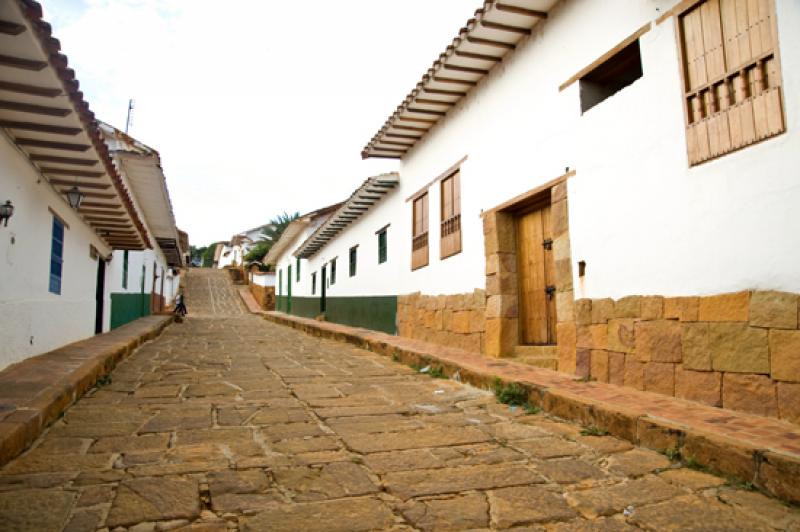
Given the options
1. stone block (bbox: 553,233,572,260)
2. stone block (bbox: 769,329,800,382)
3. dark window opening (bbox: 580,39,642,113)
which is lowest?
stone block (bbox: 769,329,800,382)

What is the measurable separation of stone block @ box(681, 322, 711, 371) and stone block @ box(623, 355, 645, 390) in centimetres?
51

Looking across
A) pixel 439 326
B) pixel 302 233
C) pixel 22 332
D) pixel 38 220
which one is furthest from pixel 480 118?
pixel 302 233

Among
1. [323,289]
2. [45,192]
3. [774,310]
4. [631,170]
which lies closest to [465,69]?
[631,170]

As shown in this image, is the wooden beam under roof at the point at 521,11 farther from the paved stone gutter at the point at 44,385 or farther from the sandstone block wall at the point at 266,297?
the sandstone block wall at the point at 266,297

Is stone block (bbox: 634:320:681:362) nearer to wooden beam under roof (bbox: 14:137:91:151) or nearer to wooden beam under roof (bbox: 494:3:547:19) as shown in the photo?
wooden beam under roof (bbox: 494:3:547:19)

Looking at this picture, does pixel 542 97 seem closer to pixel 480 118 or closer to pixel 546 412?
pixel 480 118

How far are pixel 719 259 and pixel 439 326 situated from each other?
5539mm

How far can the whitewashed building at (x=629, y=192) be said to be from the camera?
3691mm

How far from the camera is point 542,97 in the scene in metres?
6.51

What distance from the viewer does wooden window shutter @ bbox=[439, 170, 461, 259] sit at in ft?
28.5

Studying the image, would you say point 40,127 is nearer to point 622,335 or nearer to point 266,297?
point 622,335

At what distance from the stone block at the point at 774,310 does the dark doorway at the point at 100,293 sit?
11045 mm

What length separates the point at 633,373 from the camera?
4844 mm

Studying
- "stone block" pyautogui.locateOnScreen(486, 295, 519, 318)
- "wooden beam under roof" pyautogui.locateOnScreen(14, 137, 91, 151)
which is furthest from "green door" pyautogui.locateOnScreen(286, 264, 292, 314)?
"wooden beam under roof" pyautogui.locateOnScreen(14, 137, 91, 151)
